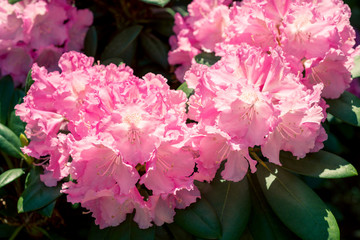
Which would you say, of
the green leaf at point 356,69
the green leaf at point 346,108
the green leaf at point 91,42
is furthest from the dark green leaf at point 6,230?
the green leaf at point 356,69

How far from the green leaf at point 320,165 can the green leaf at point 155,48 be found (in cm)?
63

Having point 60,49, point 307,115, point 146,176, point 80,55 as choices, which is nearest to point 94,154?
point 146,176

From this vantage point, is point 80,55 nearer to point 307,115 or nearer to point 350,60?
point 307,115

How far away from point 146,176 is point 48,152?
318 mm

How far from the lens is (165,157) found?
1.11 metres

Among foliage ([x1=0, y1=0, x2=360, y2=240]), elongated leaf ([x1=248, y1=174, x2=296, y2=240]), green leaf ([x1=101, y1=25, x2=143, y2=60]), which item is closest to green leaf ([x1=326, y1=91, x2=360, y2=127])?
foliage ([x1=0, y1=0, x2=360, y2=240])

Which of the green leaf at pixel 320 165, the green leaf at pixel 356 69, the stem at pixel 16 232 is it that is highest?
the green leaf at pixel 356 69

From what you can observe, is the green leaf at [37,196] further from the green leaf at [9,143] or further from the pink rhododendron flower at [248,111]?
the pink rhododendron flower at [248,111]

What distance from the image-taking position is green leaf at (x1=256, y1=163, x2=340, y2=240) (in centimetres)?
117

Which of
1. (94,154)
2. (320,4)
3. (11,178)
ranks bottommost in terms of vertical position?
(11,178)

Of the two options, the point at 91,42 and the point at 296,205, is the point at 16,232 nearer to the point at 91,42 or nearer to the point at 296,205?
the point at 91,42

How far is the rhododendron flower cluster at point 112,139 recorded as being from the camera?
104 centimetres

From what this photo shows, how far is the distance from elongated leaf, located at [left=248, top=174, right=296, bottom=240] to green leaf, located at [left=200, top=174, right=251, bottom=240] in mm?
52

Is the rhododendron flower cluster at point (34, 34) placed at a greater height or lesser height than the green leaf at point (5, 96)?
greater
